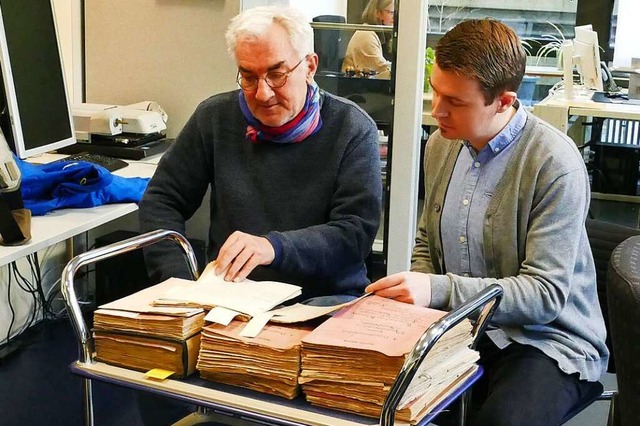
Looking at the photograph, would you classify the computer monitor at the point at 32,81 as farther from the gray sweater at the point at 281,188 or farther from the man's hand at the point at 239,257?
the man's hand at the point at 239,257

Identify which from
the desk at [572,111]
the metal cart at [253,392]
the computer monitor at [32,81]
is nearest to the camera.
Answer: the metal cart at [253,392]

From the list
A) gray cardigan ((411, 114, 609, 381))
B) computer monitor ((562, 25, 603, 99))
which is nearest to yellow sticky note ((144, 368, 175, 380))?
gray cardigan ((411, 114, 609, 381))

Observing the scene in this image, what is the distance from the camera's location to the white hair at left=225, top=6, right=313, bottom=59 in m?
1.98

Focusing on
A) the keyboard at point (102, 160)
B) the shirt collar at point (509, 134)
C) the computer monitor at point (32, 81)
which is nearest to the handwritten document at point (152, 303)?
the shirt collar at point (509, 134)

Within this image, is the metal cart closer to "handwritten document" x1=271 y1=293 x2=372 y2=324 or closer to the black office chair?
"handwritten document" x1=271 y1=293 x2=372 y2=324

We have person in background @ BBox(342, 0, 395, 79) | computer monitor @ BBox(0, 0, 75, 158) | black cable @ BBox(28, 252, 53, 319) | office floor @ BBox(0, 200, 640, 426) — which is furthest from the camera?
black cable @ BBox(28, 252, 53, 319)

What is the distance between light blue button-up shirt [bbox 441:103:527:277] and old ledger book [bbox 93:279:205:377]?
26.0 inches

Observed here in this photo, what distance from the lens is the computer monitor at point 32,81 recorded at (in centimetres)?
261

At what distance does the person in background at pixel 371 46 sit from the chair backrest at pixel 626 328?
2222 mm

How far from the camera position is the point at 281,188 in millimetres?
2104

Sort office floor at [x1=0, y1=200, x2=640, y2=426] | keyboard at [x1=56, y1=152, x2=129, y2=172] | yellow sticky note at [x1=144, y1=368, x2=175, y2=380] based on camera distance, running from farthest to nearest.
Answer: keyboard at [x1=56, y1=152, x2=129, y2=172]
office floor at [x1=0, y1=200, x2=640, y2=426]
yellow sticky note at [x1=144, y1=368, x2=175, y2=380]

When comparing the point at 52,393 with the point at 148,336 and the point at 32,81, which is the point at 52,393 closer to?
the point at 32,81

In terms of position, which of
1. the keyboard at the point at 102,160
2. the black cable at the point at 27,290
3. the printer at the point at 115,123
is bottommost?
the black cable at the point at 27,290


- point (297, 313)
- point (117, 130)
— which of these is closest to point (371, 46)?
point (117, 130)
